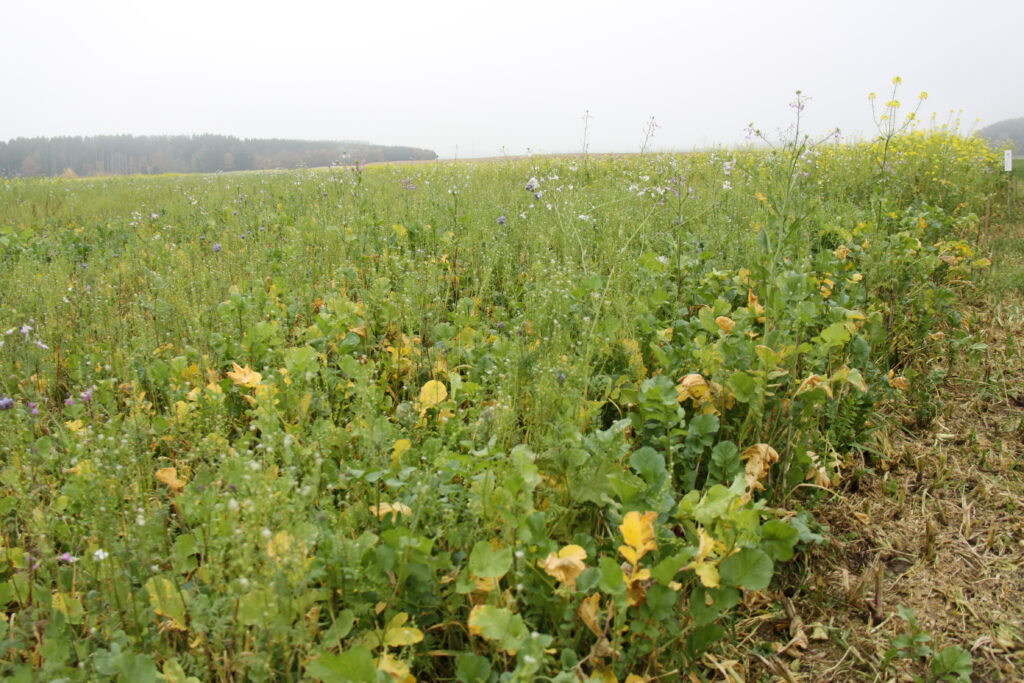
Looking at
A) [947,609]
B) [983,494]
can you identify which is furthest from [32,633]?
[983,494]

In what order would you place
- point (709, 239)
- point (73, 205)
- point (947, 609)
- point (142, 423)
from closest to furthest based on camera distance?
point (947, 609) → point (142, 423) → point (709, 239) → point (73, 205)

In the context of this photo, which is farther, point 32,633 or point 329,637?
point 32,633

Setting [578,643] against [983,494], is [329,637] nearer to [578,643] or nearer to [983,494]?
[578,643]

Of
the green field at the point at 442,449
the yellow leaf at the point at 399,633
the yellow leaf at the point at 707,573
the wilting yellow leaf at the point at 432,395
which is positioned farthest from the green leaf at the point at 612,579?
the wilting yellow leaf at the point at 432,395

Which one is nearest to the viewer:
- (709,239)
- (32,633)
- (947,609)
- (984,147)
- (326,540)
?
(326,540)

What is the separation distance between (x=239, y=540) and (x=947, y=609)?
6.41 feet

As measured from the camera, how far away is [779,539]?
1.50 meters

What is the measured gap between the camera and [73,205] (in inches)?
341

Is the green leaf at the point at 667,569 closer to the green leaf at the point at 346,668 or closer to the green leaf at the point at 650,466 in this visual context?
the green leaf at the point at 650,466

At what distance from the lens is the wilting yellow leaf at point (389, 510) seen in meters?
1.61

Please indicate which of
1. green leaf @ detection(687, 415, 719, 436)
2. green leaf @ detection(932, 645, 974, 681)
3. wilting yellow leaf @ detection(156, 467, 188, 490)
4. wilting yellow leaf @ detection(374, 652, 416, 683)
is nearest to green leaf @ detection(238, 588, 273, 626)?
wilting yellow leaf @ detection(374, 652, 416, 683)

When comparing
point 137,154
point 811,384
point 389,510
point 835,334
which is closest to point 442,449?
point 389,510

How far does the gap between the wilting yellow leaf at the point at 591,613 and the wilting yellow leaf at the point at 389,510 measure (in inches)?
20.0

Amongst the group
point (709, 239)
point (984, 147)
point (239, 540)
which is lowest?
point (239, 540)
